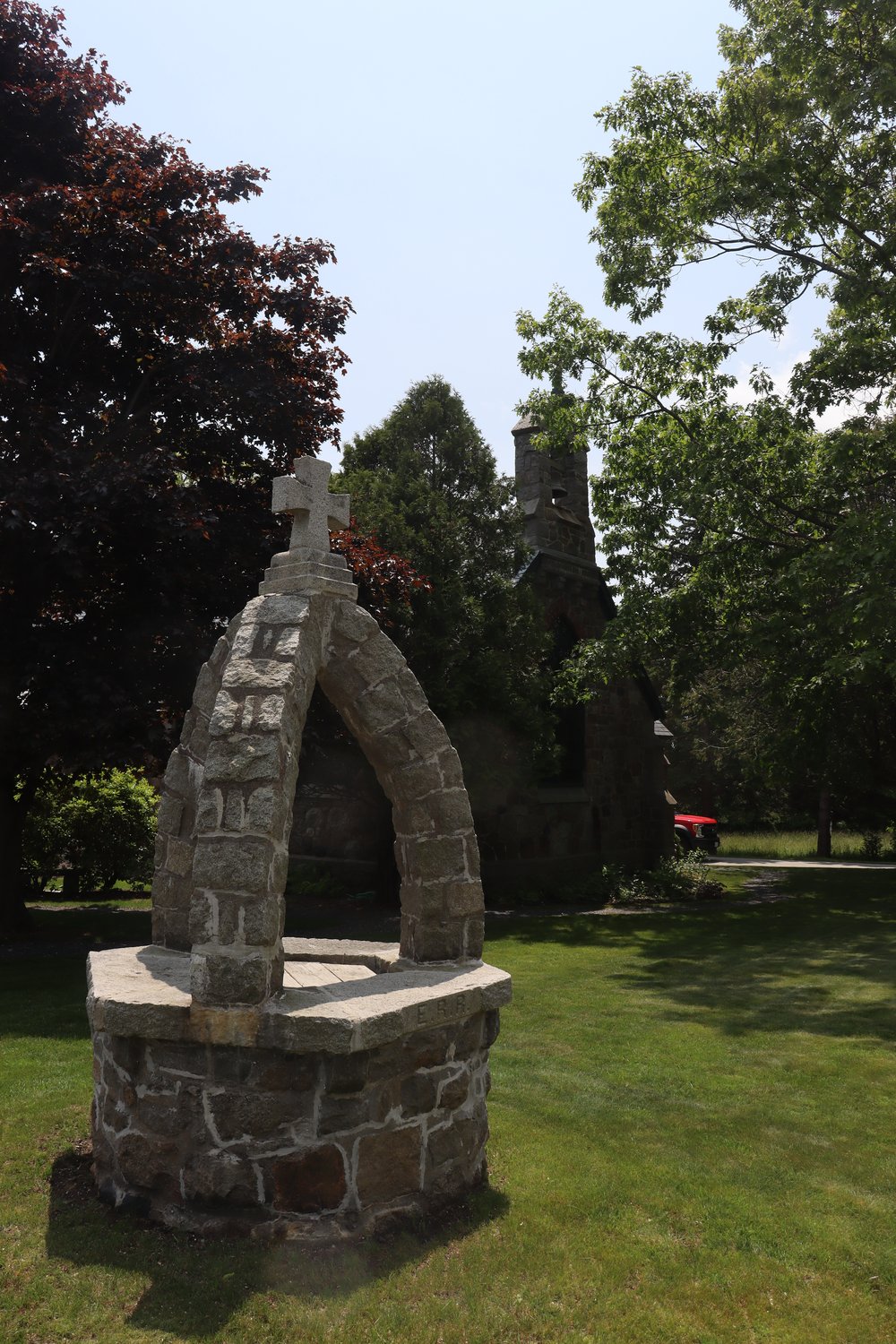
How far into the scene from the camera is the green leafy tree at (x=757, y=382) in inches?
496

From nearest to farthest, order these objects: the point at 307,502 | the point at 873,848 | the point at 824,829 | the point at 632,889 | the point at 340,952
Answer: the point at 307,502 < the point at 340,952 < the point at 632,889 < the point at 873,848 < the point at 824,829

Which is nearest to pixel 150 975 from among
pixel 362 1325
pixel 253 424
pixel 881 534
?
pixel 362 1325

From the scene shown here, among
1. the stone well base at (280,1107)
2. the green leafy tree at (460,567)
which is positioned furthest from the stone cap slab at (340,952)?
the green leafy tree at (460,567)

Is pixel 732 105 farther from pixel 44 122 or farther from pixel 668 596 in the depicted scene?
pixel 44 122

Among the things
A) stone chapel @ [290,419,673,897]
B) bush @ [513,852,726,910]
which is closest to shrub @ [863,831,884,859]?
bush @ [513,852,726,910]

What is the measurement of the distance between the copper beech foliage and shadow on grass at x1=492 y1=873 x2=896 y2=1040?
19.1ft

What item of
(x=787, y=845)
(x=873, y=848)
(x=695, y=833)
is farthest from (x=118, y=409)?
(x=787, y=845)

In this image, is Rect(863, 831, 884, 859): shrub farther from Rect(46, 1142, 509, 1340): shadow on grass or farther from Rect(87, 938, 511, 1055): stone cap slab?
Rect(46, 1142, 509, 1340): shadow on grass

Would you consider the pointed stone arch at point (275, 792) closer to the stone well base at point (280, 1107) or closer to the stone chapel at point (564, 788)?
the stone well base at point (280, 1107)

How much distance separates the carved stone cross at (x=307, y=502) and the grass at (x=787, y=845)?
26.6 metres

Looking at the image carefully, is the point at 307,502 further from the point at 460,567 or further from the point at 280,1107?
the point at 460,567

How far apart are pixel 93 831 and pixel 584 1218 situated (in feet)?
43.1

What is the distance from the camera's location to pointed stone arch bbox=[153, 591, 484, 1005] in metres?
4.29

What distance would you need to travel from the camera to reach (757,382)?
50.1ft
